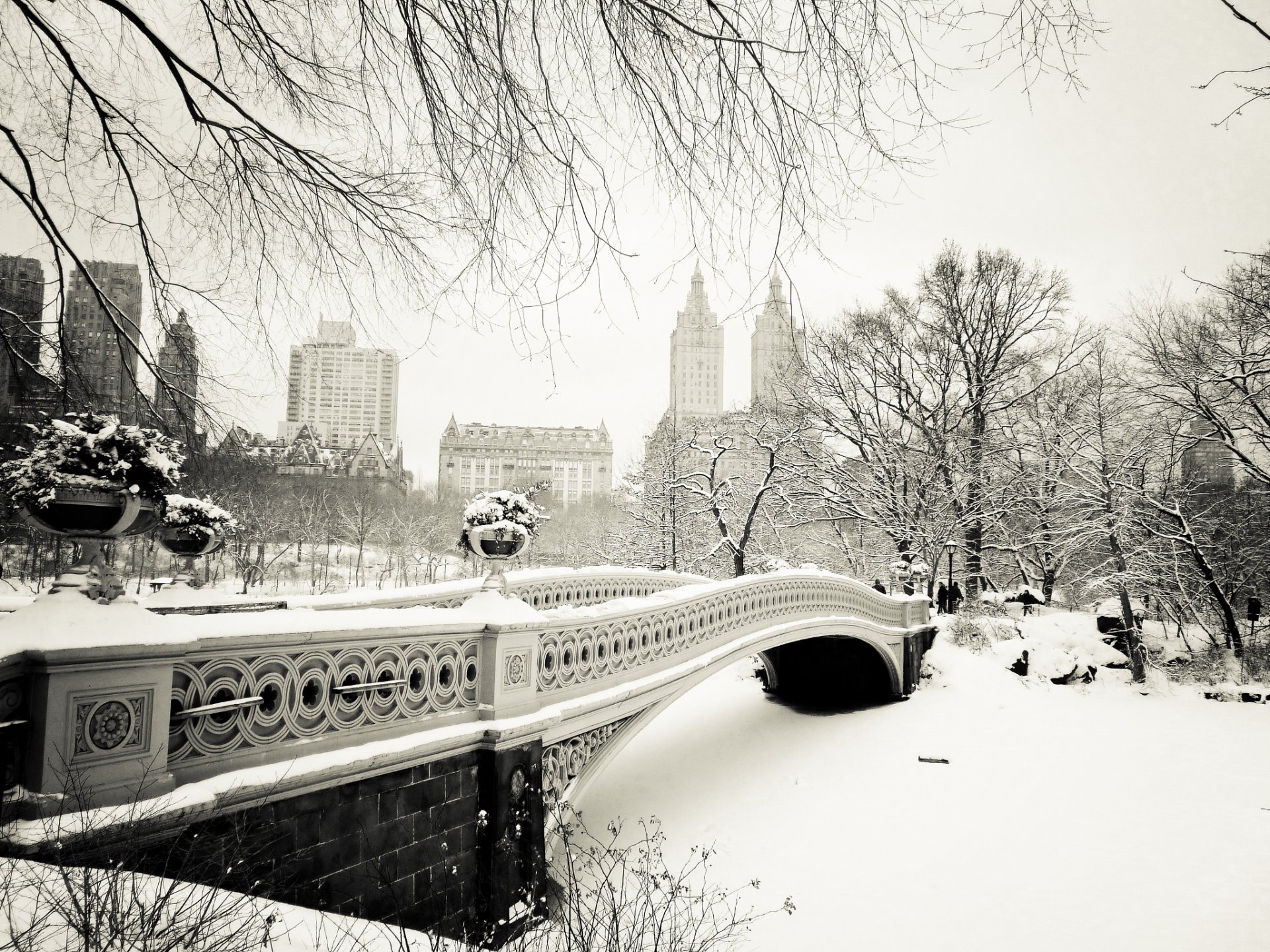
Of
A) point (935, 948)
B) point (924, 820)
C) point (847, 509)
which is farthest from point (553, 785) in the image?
point (847, 509)

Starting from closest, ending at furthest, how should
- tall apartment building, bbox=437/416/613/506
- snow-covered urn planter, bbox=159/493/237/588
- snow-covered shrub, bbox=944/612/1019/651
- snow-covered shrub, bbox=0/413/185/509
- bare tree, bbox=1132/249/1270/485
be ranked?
1. snow-covered shrub, bbox=0/413/185/509
2. snow-covered urn planter, bbox=159/493/237/588
3. bare tree, bbox=1132/249/1270/485
4. snow-covered shrub, bbox=944/612/1019/651
5. tall apartment building, bbox=437/416/613/506

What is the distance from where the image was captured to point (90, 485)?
3.12 m

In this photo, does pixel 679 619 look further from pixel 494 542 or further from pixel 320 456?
pixel 320 456

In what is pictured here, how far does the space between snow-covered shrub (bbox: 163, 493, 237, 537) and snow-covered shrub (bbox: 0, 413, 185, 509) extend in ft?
10.9

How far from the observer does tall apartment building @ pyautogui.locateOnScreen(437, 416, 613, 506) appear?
61531mm

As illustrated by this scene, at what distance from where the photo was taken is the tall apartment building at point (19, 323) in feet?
12.2

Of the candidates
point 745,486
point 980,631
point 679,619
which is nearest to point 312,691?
point 679,619

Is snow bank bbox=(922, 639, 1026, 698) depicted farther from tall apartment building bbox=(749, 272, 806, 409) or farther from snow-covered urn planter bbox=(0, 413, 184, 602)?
snow-covered urn planter bbox=(0, 413, 184, 602)

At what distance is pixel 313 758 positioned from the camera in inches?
153

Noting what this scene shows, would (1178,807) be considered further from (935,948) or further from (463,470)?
(463,470)

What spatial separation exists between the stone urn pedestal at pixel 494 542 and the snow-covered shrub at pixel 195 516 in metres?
2.68

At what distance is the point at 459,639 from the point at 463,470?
197 feet

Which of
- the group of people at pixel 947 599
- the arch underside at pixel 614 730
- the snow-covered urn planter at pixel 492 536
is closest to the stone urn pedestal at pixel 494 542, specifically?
the snow-covered urn planter at pixel 492 536

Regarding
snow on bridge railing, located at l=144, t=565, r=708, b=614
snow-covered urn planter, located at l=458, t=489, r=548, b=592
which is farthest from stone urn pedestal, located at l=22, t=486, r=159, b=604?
snow-covered urn planter, located at l=458, t=489, r=548, b=592
